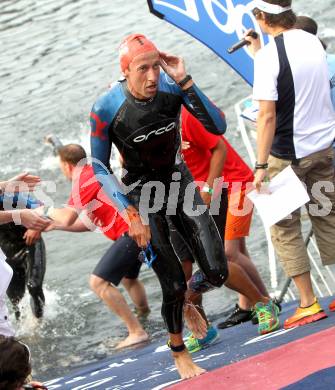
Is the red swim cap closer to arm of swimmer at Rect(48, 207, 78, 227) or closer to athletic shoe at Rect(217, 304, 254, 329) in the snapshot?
athletic shoe at Rect(217, 304, 254, 329)

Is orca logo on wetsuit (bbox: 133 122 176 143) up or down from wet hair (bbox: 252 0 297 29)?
down

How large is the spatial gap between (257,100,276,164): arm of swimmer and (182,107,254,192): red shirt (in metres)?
0.88

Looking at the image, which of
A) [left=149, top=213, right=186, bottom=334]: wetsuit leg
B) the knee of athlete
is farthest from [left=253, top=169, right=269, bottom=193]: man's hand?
the knee of athlete

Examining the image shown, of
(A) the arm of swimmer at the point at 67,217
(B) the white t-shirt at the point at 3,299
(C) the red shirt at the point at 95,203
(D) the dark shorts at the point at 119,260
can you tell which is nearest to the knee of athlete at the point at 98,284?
(D) the dark shorts at the point at 119,260

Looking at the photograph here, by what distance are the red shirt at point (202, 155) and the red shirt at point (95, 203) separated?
91cm

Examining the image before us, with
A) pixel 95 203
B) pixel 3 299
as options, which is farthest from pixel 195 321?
pixel 95 203

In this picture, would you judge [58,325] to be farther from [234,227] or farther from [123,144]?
[123,144]

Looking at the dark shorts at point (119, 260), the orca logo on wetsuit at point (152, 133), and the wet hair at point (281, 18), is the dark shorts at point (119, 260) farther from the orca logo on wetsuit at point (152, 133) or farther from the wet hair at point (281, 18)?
the wet hair at point (281, 18)

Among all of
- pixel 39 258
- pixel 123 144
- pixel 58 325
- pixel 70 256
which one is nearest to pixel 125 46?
pixel 123 144

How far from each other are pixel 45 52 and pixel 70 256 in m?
9.40

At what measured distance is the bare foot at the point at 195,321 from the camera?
5.77 metres

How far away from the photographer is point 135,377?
5820 millimetres

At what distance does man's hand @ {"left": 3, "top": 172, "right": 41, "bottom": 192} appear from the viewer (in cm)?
559

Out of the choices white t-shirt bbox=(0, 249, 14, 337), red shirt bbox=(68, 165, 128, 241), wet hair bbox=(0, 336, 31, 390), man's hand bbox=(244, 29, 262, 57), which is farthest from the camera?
red shirt bbox=(68, 165, 128, 241)
